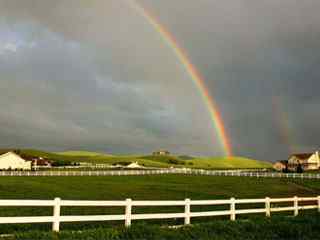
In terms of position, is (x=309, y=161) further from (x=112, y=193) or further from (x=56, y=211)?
(x=56, y=211)

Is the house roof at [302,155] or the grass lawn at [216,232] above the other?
the house roof at [302,155]

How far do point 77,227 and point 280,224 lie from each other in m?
8.18

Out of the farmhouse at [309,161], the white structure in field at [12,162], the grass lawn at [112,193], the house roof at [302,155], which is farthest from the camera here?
the house roof at [302,155]

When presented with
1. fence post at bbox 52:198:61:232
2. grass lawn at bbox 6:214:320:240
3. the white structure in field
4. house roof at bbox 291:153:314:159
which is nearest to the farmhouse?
house roof at bbox 291:153:314:159

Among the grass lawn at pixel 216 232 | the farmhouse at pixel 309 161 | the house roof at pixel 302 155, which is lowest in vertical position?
the grass lawn at pixel 216 232

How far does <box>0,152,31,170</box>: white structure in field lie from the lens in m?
131

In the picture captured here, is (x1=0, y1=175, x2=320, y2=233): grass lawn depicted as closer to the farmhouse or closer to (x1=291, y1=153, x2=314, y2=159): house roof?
the farmhouse

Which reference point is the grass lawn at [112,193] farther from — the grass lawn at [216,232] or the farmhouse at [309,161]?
the farmhouse at [309,161]

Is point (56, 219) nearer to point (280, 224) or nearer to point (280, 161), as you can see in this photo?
point (280, 224)

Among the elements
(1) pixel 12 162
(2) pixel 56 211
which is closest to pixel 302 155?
(1) pixel 12 162

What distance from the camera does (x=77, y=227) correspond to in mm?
16188

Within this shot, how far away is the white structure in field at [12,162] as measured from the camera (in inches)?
5172

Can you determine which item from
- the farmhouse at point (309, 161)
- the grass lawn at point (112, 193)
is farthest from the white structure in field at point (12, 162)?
the farmhouse at point (309, 161)

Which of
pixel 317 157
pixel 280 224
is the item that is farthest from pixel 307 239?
pixel 317 157
